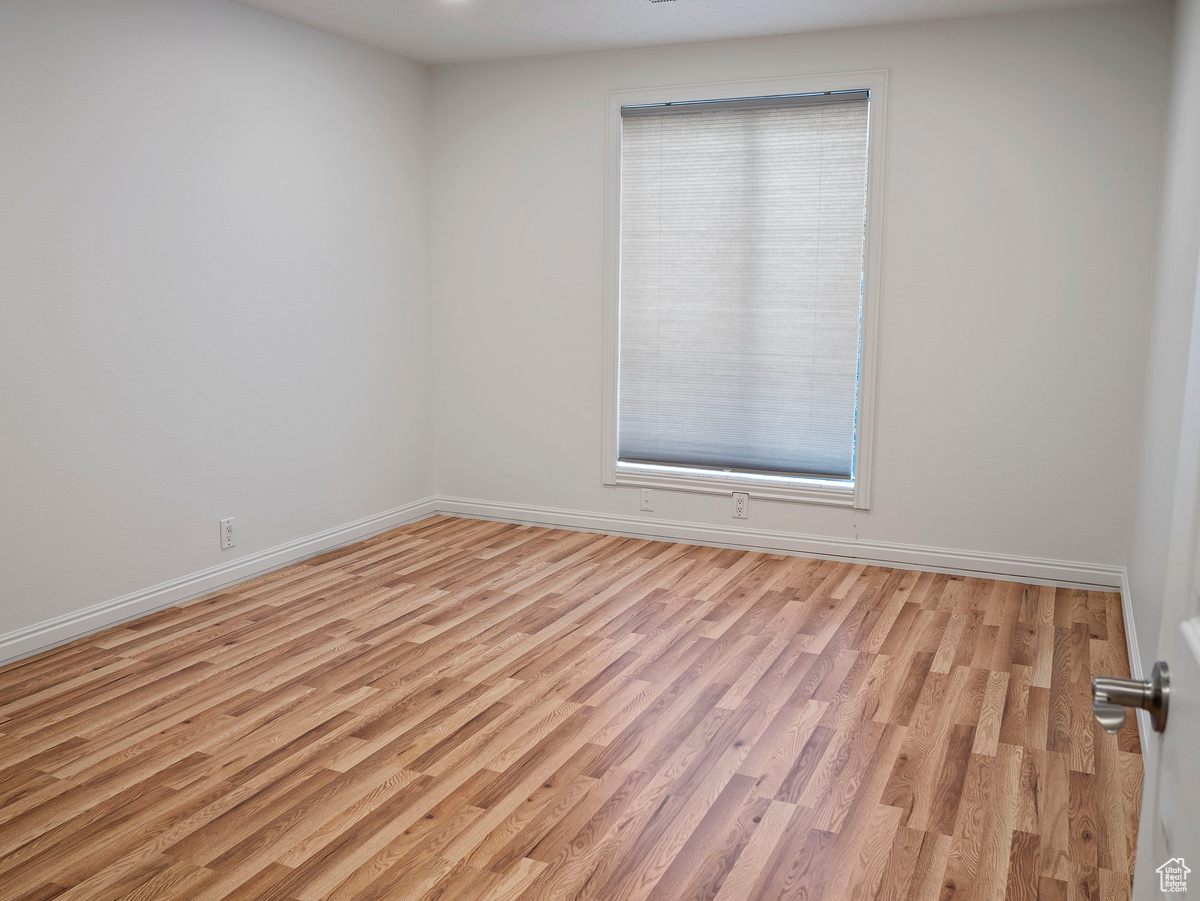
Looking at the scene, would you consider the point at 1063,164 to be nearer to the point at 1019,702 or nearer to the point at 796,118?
the point at 796,118

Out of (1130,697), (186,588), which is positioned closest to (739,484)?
(186,588)

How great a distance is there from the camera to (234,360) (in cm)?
420

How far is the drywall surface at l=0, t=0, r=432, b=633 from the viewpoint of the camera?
335cm

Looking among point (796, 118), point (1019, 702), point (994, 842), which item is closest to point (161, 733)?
point (994, 842)

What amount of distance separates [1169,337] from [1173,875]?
9.39 feet

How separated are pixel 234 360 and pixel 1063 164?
3871mm

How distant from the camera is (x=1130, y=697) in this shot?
2.94 feet

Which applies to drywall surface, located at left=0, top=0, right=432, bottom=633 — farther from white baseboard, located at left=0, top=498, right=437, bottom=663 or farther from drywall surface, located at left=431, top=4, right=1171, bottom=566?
drywall surface, located at left=431, top=4, right=1171, bottom=566

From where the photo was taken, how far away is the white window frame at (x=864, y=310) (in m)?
4.49

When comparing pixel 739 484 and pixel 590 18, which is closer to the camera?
pixel 590 18

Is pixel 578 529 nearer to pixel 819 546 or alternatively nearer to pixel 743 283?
pixel 819 546

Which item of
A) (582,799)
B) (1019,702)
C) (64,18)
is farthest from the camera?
(64,18)

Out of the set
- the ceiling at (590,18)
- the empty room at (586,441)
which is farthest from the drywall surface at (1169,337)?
the ceiling at (590,18)

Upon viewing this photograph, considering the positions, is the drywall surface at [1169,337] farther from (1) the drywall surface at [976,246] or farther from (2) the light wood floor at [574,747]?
(2) the light wood floor at [574,747]
